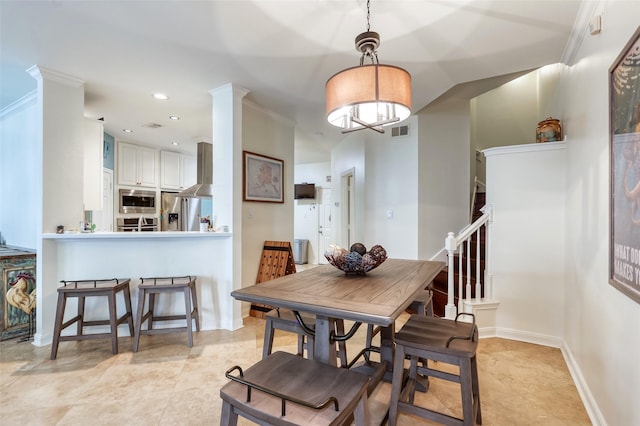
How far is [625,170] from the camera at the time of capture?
1.30m

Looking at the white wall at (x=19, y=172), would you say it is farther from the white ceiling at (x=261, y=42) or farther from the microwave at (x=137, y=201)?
the microwave at (x=137, y=201)

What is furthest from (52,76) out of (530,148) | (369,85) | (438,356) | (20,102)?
(530,148)

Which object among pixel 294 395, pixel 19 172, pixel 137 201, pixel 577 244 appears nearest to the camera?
pixel 294 395

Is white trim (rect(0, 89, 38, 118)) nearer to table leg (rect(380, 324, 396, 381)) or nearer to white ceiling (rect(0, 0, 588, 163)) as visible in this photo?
white ceiling (rect(0, 0, 588, 163))

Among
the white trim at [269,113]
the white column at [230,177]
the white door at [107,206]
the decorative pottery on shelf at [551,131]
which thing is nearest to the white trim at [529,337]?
the decorative pottery on shelf at [551,131]

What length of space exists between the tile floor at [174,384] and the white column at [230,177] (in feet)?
1.36

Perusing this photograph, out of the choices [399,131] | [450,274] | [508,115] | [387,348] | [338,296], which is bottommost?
[387,348]

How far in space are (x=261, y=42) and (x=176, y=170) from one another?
428 centimetres

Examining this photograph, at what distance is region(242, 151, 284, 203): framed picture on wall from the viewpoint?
3.48 m

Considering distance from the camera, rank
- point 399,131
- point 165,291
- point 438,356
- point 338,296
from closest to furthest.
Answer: point 338,296
point 438,356
point 165,291
point 399,131

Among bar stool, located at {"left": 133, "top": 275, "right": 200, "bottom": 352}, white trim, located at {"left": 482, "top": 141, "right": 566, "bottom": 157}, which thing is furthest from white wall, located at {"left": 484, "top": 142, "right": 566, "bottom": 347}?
bar stool, located at {"left": 133, "top": 275, "right": 200, "bottom": 352}

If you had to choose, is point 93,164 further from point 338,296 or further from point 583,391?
point 583,391

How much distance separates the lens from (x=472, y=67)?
2613mm

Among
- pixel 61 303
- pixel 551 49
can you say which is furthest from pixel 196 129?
pixel 551 49
